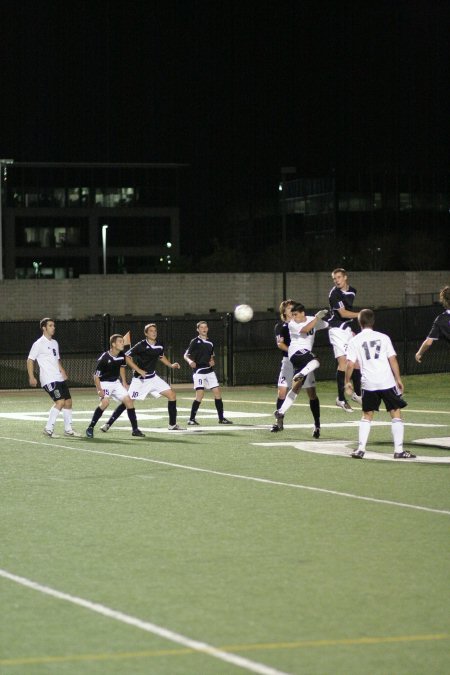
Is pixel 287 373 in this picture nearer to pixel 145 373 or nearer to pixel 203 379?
pixel 145 373

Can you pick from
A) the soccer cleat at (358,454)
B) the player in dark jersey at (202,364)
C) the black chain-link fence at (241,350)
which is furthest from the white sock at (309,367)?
the black chain-link fence at (241,350)

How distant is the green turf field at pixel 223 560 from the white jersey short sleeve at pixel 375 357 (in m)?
1.08

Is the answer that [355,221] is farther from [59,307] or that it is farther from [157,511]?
[157,511]

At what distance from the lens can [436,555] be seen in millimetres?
9484

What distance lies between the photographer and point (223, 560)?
9.36m

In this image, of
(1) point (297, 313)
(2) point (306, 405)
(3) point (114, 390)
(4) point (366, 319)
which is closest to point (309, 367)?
(1) point (297, 313)

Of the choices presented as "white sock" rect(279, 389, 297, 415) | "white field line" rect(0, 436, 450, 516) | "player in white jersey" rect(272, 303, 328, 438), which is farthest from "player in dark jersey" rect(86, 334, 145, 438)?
"player in white jersey" rect(272, 303, 328, 438)

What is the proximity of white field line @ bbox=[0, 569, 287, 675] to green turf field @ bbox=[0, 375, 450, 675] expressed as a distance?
16 mm

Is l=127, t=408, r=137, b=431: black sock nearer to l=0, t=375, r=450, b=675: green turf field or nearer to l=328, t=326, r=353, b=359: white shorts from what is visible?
l=0, t=375, r=450, b=675: green turf field

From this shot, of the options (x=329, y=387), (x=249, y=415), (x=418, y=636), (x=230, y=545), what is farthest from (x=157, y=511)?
(x=329, y=387)

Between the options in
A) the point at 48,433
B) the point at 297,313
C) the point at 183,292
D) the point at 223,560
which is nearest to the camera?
the point at 223,560

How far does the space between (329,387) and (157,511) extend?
23.7m

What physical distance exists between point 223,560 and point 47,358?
35.9ft

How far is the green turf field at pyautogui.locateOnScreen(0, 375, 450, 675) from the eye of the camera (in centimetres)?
674
